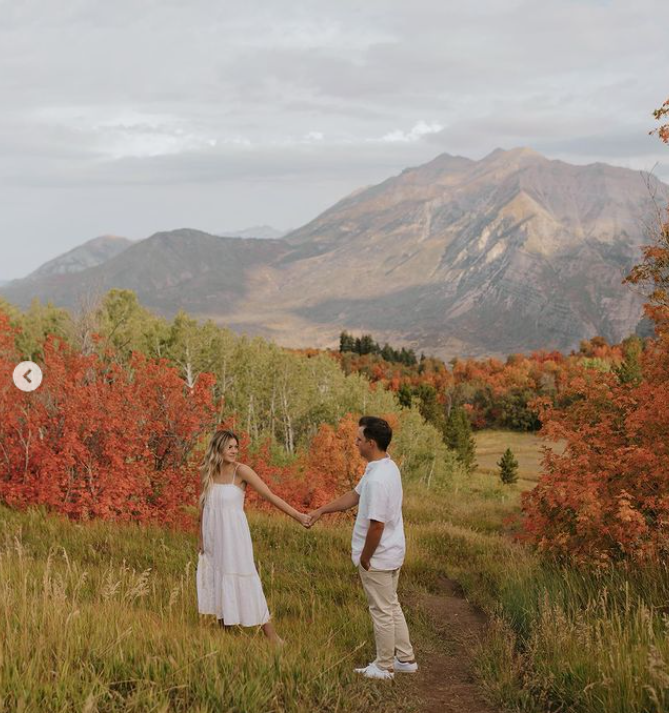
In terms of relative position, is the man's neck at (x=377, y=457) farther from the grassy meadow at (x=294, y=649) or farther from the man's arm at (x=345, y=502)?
the grassy meadow at (x=294, y=649)

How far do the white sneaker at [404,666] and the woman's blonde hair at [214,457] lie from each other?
235cm

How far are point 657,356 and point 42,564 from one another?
9.23m

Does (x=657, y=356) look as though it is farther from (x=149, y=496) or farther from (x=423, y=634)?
(x=149, y=496)

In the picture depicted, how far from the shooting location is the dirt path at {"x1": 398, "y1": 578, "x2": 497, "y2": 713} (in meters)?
6.00

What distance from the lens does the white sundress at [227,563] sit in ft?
23.2

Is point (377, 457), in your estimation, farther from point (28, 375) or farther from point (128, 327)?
point (128, 327)

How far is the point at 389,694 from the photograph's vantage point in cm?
580

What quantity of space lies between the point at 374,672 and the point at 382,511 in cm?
137

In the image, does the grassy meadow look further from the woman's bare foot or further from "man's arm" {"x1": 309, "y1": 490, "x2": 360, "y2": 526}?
"man's arm" {"x1": 309, "y1": 490, "x2": 360, "y2": 526}

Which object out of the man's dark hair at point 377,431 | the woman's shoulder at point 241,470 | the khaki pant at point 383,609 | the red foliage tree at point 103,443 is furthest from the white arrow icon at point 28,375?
the khaki pant at point 383,609

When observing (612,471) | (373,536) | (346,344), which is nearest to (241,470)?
(373,536)

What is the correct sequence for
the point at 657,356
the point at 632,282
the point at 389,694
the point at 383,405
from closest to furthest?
the point at 389,694
the point at 657,356
the point at 632,282
the point at 383,405

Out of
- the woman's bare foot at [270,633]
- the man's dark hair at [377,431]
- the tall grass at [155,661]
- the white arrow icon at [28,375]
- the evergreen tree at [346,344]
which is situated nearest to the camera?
the tall grass at [155,661]

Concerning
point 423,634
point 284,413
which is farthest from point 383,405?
point 423,634
